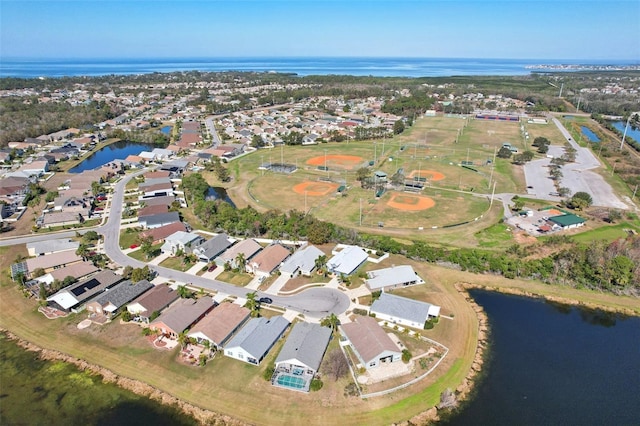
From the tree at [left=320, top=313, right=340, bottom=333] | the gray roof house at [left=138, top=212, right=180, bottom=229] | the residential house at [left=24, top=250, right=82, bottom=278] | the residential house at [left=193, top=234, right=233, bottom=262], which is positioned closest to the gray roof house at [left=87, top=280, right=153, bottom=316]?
the residential house at [left=193, top=234, right=233, bottom=262]

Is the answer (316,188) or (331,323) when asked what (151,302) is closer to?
(331,323)

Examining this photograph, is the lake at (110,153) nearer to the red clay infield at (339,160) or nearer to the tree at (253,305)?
the red clay infield at (339,160)

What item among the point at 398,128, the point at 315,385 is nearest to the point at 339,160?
the point at 398,128

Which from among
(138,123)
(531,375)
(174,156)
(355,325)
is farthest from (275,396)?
(138,123)

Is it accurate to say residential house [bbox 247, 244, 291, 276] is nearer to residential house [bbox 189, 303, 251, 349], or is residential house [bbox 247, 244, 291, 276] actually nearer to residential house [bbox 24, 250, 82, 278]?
residential house [bbox 189, 303, 251, 349]

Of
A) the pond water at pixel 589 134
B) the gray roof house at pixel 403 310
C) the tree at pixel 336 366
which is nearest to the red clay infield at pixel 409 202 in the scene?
the gray roof house at pixel 403 310

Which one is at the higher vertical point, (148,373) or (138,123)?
(138,123)

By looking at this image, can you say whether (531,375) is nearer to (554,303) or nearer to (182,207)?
(554,303)
